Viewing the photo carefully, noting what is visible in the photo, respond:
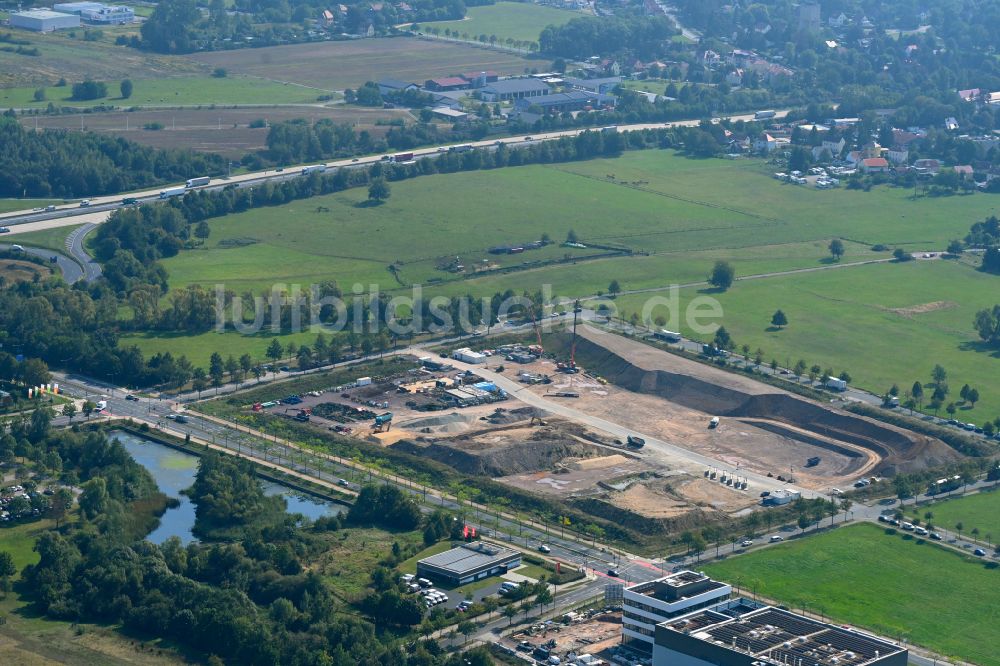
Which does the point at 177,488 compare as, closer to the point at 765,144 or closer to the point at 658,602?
the point at 658,602

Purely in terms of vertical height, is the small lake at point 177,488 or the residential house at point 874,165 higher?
the residential house at point 874,165

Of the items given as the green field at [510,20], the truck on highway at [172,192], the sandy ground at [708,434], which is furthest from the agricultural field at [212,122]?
the sandy ground at [708,434]

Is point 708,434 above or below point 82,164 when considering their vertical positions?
below

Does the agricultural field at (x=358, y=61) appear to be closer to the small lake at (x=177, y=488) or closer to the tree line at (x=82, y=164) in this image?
the tree line at (x=82, y=164)

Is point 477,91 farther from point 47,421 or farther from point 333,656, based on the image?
point 333,656

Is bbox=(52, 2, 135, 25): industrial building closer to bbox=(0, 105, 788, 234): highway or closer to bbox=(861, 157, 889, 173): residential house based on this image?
bbox=(0, 105, 788, 234): highway

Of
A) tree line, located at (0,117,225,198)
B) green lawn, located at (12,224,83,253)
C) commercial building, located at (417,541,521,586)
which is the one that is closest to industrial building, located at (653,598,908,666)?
commercial building, located at (417,541,521,586)

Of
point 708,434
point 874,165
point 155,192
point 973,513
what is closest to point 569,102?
point 874,165
